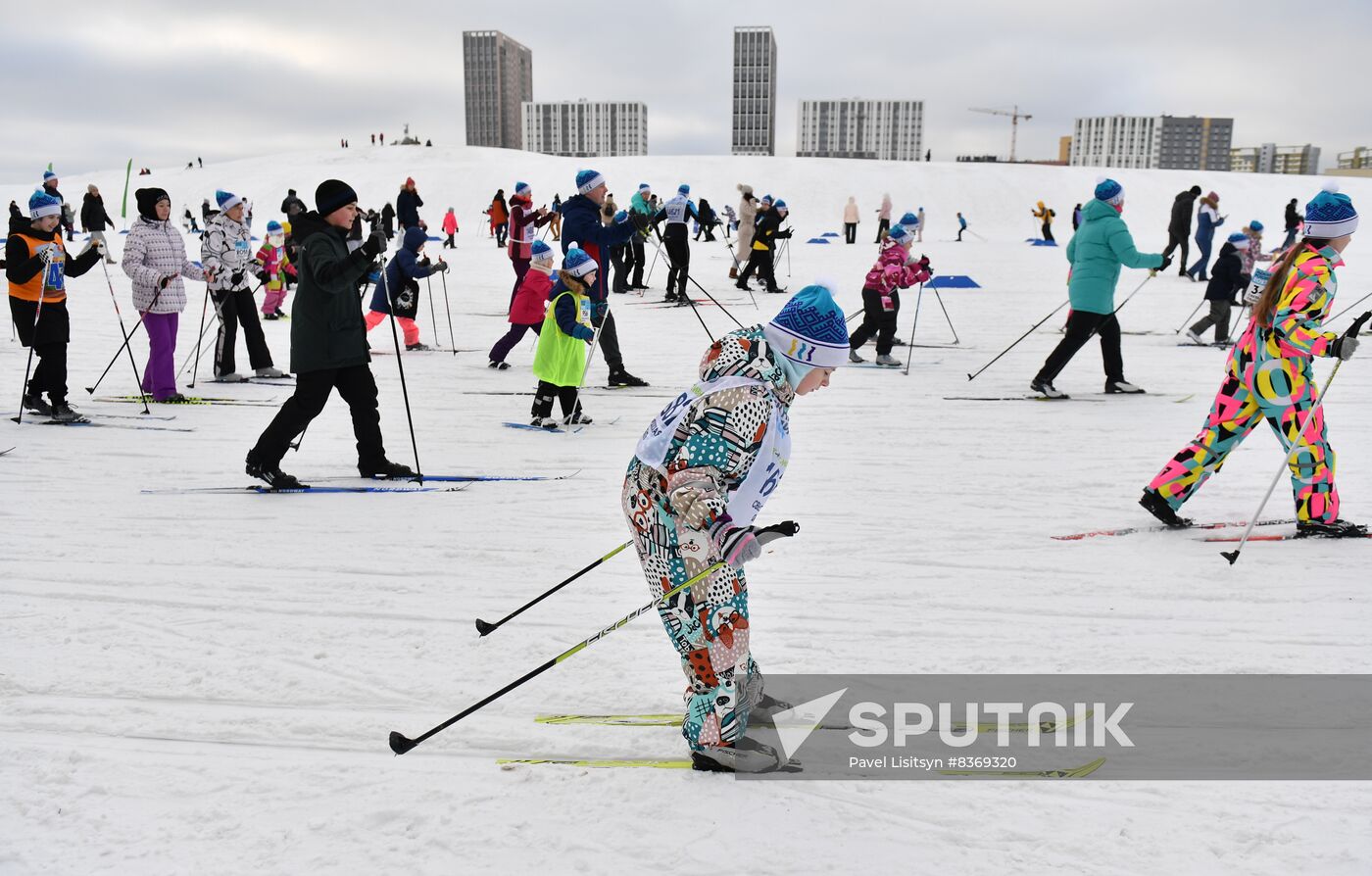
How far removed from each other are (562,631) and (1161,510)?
10.3ft

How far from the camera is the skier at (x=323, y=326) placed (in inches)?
200

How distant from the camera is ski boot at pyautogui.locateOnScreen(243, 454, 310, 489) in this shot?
5461mm

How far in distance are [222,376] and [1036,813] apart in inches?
326

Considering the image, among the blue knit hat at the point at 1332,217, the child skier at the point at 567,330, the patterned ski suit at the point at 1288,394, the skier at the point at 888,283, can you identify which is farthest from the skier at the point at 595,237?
the blue knit hat at the point at 1332,217

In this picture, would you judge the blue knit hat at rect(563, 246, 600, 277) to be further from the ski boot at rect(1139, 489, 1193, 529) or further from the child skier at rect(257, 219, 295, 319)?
the child skier at rect(257, 219, 295, 319)

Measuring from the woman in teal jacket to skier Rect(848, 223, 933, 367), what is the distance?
5.37 feet

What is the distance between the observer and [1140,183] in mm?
41125

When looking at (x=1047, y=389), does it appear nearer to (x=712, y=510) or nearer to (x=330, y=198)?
(x=330, y=198)

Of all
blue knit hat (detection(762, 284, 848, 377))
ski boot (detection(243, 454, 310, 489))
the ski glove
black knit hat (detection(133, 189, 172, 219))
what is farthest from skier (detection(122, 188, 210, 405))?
the ski glove

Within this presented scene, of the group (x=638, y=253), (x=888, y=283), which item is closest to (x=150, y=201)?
(x=888, y=283)

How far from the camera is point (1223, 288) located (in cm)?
1064

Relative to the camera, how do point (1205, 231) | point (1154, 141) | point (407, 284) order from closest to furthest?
point (407, 284) → point (1205, 231) → point (1154, 141)

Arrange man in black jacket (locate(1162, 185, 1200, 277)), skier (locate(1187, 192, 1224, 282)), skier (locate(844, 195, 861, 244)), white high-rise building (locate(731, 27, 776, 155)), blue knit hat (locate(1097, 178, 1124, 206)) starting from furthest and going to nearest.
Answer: white high-rise building (locate(731, 27, 776, 155)) < skier (locate(844, 195, 861, 244)) < skier (locate(1187, 192, 1224, 282)) < man in black jacket (locate(1162, 185, 1200, 277)) < blue knit hat (locate(1097, 178, 1124, 206))

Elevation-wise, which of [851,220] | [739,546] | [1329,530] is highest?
[851,220]
